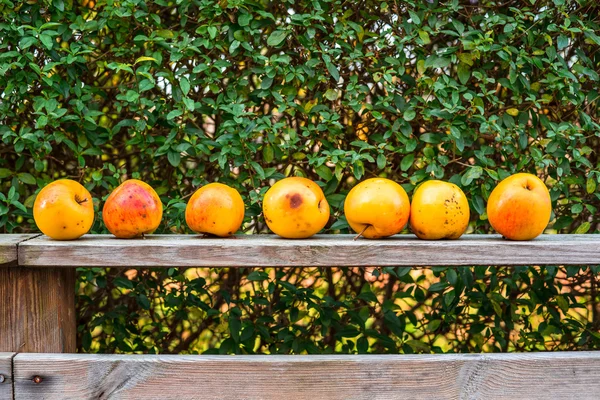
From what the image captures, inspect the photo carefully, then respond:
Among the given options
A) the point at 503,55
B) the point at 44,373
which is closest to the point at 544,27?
the point at 503,55

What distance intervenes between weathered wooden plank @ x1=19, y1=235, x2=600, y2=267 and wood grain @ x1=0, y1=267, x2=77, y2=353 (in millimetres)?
83

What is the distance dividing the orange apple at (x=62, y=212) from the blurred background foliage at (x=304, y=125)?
44 cm

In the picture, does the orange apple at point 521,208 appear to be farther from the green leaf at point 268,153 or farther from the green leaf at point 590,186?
the green leaf at point 268,153

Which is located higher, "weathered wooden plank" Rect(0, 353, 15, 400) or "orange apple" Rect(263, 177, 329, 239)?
"orange apple" Rect(263, 177, 329, 239)

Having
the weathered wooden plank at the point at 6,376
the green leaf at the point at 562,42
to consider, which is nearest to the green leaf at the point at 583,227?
the green leaf at the point at 562,42

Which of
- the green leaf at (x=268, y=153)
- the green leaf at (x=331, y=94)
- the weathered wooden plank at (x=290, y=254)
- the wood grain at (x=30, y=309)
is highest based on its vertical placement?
the green leaf at (x=331, y=94)

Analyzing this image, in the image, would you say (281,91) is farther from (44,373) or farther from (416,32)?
(44,373)

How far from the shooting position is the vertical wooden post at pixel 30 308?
149 cm

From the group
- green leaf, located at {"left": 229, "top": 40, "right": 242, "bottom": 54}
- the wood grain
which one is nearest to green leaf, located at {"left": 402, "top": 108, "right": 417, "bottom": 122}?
green leaf, located at {"left": 229, "top": 40, "right": 242, "bottom": 54}

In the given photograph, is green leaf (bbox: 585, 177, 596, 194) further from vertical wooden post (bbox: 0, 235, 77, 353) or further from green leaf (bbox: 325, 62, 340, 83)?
vertical wooden post (bbox: 0, 235, 77, 353)

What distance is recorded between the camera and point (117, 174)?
204cm

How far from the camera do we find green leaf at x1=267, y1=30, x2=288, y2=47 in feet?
6.30

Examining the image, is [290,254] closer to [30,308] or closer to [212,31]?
[30,308]

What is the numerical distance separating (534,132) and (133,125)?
1358mm
